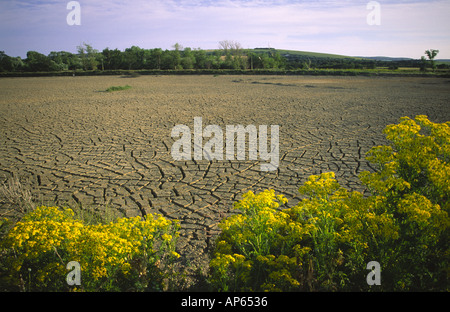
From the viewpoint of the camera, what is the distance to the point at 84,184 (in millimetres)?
5410

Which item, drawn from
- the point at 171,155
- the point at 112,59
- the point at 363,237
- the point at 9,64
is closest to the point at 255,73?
the point at 112,59

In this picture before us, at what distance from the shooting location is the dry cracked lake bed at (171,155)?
4.75 meters

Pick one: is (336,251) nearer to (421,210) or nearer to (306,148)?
(421,210)

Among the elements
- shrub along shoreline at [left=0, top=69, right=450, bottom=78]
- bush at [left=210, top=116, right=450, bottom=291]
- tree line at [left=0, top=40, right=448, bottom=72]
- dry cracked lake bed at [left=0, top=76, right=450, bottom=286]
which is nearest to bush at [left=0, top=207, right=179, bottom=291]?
bush at [left=210, top=116, right=450, bottom=291]

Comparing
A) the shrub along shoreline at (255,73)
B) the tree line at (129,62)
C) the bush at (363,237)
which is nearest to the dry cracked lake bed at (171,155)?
the bush at (363,237)

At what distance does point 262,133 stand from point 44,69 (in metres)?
48.0

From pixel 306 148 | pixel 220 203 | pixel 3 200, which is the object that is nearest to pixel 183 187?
pixel 220 203

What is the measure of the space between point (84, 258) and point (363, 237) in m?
2.42

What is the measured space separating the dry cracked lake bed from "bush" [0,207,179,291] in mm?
807

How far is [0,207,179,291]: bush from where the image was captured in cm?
242

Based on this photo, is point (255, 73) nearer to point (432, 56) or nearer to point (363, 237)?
point (432, 56)

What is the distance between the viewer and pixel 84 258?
8.13 ft

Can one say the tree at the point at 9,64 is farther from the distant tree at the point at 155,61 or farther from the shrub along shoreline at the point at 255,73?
the distant tree at the point at 155,61

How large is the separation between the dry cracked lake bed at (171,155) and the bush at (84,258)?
807 mm
